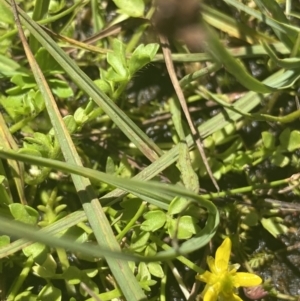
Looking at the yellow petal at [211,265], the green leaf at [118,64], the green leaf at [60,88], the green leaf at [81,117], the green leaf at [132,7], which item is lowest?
the yellow petal at [211,265]

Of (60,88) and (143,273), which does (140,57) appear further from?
(143,273)

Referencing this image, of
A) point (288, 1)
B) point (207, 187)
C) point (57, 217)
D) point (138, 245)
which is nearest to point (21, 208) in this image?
point (57, 217)

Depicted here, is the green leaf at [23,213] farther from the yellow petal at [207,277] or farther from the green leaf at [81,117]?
Answer: the yellow petal at [207,277]

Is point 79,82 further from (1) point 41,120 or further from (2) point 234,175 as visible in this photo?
(2) point 234,175

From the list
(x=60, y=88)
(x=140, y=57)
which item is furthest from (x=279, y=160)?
(x=60, y=88)

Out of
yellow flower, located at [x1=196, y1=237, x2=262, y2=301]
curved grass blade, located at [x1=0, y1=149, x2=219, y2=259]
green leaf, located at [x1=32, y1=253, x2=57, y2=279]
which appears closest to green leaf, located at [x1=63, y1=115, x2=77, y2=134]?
curved grass blade, located at [x1=0, y1=149, x2=219, y2=259]

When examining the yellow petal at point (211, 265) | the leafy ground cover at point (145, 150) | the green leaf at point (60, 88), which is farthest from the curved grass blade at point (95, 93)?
the yellow petal at point (211, 265)

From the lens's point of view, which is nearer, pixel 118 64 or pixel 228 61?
pixel 228 61
